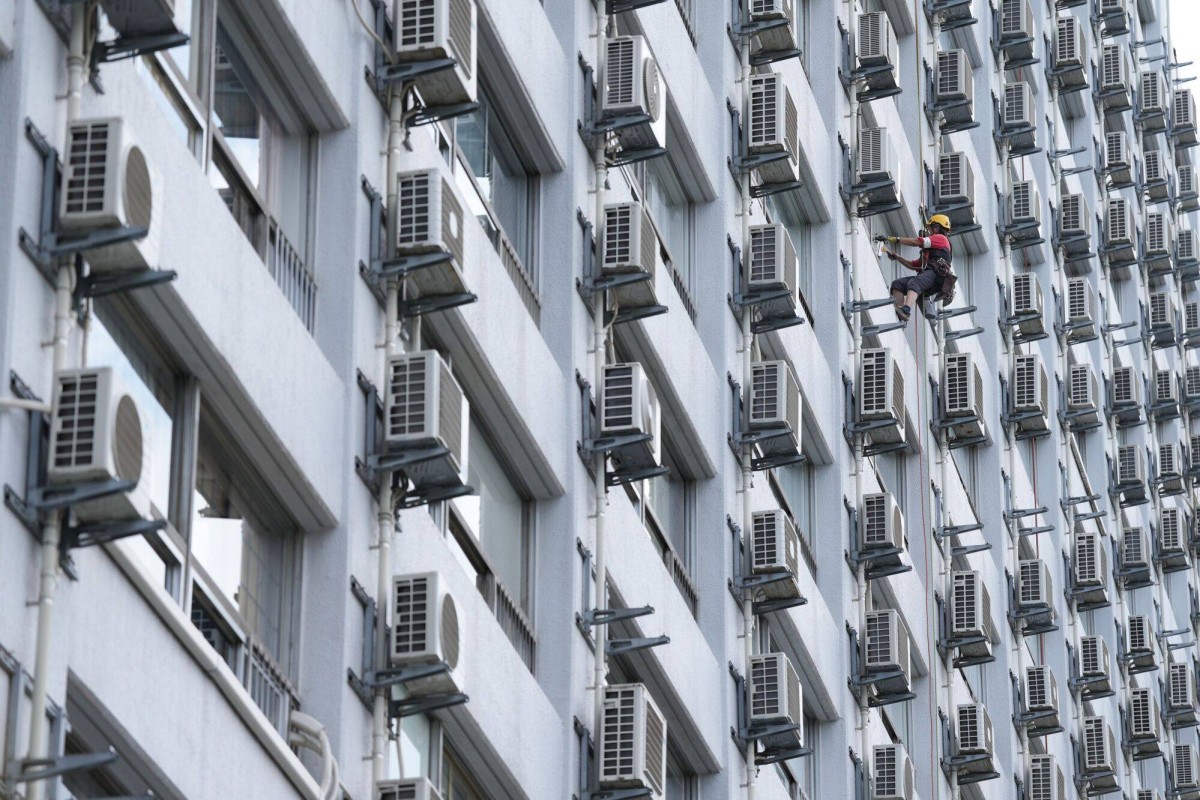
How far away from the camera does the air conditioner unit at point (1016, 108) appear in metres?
52.0

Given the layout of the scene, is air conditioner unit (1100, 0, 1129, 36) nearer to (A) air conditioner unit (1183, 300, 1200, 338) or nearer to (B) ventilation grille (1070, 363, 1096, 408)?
(A) air conditioner unit (1183, 300, 1200, 338)

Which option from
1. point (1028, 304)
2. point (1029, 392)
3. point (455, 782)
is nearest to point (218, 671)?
point (455, 782)

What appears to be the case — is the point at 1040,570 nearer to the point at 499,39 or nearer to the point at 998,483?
the point at 998,483

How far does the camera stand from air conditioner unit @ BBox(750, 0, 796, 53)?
35.9 metres

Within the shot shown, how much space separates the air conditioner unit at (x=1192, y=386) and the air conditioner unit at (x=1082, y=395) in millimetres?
13439

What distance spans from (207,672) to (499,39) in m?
9.24

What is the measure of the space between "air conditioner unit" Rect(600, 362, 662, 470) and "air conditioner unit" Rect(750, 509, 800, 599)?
4.77m

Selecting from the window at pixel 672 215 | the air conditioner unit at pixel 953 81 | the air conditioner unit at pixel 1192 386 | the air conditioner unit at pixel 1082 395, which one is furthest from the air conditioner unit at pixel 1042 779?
the air conditioner unit at pixel 1192 386

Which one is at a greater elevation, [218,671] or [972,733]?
[972,733]

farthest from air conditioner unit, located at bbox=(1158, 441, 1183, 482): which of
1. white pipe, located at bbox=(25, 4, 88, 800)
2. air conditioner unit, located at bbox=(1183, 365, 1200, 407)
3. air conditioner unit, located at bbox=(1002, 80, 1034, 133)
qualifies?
white pipe, located at bbox=(25, 4, 88, 800)

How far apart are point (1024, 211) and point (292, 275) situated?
31262 mm

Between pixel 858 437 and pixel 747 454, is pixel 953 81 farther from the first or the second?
pixel 747 454

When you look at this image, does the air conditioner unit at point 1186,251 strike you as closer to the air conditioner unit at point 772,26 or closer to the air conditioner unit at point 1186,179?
the air conditioner unit at point 1186,179

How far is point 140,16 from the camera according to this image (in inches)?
746
